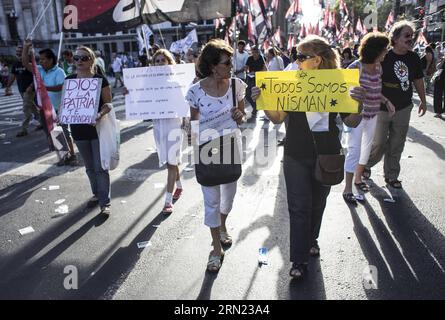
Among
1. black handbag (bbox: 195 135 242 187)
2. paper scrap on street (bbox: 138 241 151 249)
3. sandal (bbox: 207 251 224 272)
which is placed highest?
black handbag (bbox: 195 135 242 187)

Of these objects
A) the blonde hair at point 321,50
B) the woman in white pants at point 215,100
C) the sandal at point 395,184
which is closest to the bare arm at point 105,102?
the woman in white pants at point 215,100

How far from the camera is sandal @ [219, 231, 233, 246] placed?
3.69 m

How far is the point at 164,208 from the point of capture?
178 inches

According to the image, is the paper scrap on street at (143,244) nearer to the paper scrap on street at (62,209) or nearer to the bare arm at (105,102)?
the paper scrap on street at (62,209)

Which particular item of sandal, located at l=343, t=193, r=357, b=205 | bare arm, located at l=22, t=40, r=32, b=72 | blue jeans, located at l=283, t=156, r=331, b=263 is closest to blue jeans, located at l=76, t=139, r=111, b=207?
bare arm, located at l=22, t=40, r=32, b=72

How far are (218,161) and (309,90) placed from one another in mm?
925

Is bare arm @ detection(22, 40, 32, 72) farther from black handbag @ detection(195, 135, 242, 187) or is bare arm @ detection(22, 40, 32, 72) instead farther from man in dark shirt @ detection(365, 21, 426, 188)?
man in dark shirt @ detection(365, 21, 426, 188)

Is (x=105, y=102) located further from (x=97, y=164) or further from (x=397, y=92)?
(x=397, y=92)

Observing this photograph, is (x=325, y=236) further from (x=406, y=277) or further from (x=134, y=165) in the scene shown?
(x=134, y=165)

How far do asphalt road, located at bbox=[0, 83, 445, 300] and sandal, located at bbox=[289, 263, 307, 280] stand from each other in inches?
2.9

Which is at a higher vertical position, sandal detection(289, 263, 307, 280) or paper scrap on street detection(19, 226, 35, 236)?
sandal detection(289, 263, 307, 280)

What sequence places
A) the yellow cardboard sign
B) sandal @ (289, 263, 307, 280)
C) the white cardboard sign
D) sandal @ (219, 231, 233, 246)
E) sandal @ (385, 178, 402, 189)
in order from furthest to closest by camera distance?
1. sandal @ (385, 178, 402, 189)
2. the white cardboard sign
3. sandal @ (219, 231, 233, 246)
4. sandal @ (289, 263, 307, 280)
5. the yellow cardboard sign

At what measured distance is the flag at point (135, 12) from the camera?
4.79 metres

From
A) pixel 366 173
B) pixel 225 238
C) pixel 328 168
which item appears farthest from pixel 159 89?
pixel 366 173
